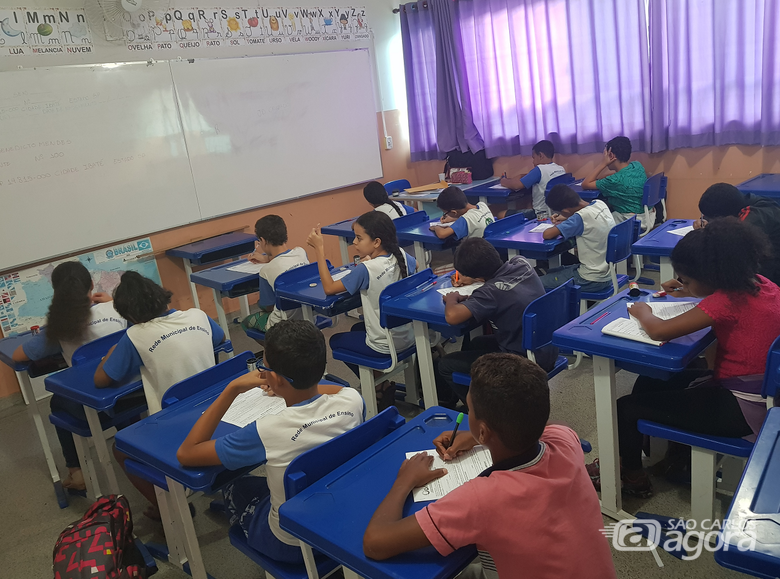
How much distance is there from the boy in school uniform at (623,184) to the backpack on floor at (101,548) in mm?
3906

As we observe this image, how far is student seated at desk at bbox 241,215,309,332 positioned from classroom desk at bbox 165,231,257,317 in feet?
3.66

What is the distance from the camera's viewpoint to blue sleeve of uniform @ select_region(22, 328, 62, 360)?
2.96 meters

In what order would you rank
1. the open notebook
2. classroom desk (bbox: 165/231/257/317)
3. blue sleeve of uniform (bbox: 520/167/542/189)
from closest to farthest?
the open notebook → classroom desk (bbox: 165/231/257/317) → blue sleeve of uniform (bbox: 520/167/542/189)

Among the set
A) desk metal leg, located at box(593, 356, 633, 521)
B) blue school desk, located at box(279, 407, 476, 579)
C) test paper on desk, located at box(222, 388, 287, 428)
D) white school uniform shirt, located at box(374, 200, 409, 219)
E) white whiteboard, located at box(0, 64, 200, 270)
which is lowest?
desk metal leg, located at box(593, 356, 633, 521)

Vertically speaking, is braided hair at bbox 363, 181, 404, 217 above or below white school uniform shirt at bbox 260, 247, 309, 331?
above

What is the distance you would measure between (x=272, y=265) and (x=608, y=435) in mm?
2216

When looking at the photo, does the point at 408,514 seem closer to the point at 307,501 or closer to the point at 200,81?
the point at 307,501

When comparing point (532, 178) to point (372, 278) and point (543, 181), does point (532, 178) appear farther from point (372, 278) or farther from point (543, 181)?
point (372, 278)

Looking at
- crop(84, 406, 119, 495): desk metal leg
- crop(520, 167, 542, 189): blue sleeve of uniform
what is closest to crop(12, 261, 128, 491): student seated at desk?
crop(84, 406, 119, 495): desk metal leg

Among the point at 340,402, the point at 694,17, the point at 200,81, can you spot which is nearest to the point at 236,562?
the point at 340,402

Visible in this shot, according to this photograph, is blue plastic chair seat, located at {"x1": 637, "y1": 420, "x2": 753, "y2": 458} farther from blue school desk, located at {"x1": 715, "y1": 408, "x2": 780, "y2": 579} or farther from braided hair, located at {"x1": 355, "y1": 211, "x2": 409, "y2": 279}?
braided hair, located at {"x1": 355, "y1": 211, "x2": 409, "y2": 279}

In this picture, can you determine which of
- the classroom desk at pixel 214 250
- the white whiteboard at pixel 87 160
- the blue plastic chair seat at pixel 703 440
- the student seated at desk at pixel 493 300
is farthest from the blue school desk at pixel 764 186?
the white whiteboard at pixel 87 160

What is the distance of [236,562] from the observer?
247 cm

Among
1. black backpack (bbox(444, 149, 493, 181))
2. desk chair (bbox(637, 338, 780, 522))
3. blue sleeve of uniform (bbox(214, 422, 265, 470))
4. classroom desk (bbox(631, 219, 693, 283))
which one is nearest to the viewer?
blue sleeve of uniform (bbox(214, 422, 265, 470))
